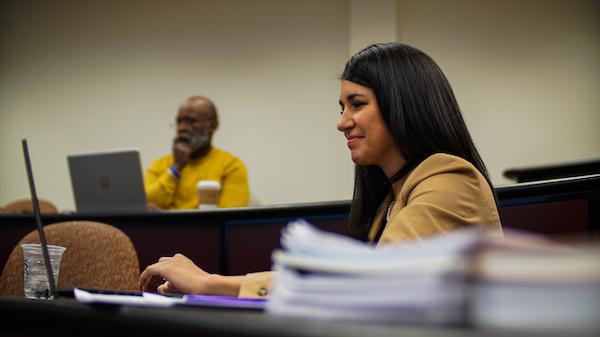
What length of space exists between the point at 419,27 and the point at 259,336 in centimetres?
429

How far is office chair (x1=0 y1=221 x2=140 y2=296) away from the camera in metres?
1.68

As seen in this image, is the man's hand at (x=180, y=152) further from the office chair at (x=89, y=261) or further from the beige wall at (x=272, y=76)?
Answer: the office chair at (x=89, y=261)

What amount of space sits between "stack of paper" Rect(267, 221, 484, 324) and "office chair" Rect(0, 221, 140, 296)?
3.85 feet

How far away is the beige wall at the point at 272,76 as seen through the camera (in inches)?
173

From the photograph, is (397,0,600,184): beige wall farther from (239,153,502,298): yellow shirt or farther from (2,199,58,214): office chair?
(239,153,502,298): yellow shirt

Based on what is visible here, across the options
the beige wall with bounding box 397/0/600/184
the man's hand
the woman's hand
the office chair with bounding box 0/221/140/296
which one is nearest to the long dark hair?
the woman's hand

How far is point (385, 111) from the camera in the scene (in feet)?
4.79

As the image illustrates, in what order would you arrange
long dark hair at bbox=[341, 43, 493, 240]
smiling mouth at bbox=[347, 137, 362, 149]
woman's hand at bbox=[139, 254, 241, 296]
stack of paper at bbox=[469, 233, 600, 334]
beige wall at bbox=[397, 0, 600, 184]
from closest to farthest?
stack of paper at bbox=[469, 233, 600, 334]
woman's hand at bbox=[139, 254, 241, 296]
long dark hair at bbox=[341, 43, 493, 240]
smiling mouth at bbox=[347, 137, 362, 149]
beige wall at bbox=[397, 0, 600, 184]

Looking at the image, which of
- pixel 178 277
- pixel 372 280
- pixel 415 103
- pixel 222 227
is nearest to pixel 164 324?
pixel 372 280

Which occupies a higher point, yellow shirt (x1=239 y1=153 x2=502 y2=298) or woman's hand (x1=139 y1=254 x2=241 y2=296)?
yellow shirt (x1=239 y1=153 x2=502 y2=298)

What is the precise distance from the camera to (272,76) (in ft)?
16.1

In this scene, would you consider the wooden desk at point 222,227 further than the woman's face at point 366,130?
Yes

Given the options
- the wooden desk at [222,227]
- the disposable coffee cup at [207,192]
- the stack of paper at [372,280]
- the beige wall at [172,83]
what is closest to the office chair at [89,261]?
the wooden desk at [222,227]

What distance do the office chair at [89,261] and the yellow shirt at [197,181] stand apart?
6.93ft
